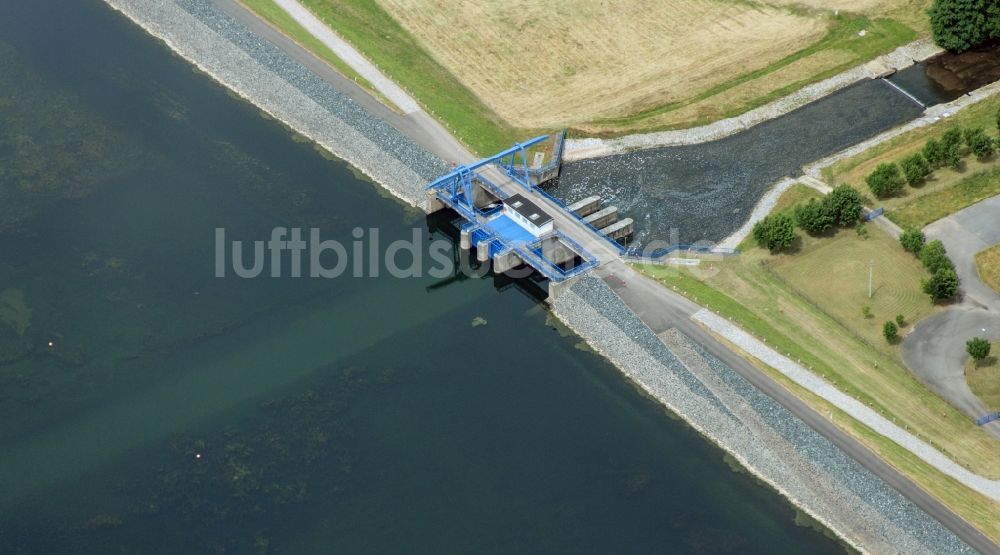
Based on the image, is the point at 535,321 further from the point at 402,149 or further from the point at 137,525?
the point at 137,525

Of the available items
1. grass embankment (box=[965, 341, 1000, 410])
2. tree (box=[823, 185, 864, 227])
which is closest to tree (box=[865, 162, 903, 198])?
tree (box=[823, 185, 864, 227])

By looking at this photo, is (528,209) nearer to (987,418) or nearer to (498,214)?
(498,214)

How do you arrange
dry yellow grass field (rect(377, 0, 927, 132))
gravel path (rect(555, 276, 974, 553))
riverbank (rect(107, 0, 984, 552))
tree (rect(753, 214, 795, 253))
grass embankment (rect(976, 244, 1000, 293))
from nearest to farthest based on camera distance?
gravel path (rect(555, 276, 974, 553)) → grass embankment (rect(976, 244, 1000, 293)) → tree (rect(753, 214, 795, 253)) → riverbank (rect(107, 0, 984, 552)) → dry yellow grass field (rect(377, 0, 927, 132))

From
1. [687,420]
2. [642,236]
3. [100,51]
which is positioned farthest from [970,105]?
[100,51]

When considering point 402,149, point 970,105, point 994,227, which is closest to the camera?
point 994,227

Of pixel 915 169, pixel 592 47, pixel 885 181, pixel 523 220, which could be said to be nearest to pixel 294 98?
pixel 523 220

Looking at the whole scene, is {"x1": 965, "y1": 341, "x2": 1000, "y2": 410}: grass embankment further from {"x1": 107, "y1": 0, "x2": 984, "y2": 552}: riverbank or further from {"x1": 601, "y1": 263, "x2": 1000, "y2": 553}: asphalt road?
{"x1": 107, "y1": 0, "x2": 984, "y2": 552}: riverbank

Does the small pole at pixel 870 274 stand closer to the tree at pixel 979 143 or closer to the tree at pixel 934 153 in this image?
the tree at pixel 934 153
